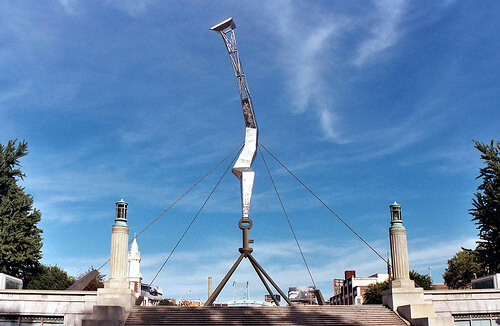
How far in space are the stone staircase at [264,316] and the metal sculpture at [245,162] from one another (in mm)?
3973

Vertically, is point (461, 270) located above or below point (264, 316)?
above

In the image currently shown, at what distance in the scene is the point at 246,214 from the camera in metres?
36.5

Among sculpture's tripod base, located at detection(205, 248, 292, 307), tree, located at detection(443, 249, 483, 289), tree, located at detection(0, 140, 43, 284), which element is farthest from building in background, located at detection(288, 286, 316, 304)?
sculpture's tripod base, located at detection(205, 248, 292, 307)

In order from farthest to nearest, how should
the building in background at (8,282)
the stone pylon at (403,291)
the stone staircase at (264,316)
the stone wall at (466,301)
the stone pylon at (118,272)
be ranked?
the building in background at (8,282) → the stone wall at (466,301) → the stone pylon at (118,272) → the stone pylon at (403,291) → the stone staircase at (264,316)

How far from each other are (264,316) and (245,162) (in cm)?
1217

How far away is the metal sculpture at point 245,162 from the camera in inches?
1382

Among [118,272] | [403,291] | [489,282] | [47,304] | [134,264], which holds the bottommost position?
[47,304]

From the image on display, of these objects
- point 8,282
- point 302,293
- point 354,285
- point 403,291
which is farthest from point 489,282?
point 302,293

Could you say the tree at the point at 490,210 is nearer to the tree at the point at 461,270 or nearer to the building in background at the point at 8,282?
the tree at the point at 461,270

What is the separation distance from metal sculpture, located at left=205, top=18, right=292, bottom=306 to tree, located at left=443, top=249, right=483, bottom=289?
122ft

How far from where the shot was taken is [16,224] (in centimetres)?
4519

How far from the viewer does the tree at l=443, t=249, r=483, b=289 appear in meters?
63.2

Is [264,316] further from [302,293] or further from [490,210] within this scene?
[302,293]

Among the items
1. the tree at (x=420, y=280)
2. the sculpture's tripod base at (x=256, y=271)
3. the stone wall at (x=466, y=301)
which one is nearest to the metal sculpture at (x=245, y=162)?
the sculpture's tripod base at (x=256, y=271)
